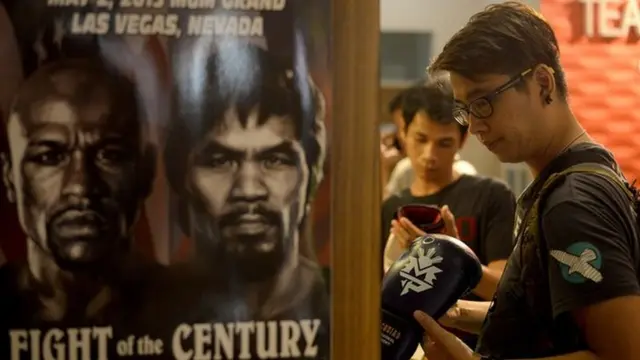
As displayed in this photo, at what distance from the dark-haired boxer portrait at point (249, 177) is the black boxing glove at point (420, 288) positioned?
1.22 feet

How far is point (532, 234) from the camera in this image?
1.09 meters

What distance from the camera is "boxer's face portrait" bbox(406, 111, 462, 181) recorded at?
82.6 inches

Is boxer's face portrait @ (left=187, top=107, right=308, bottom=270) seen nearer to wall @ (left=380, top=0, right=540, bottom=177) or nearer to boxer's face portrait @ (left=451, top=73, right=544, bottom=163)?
boxer's face portrait @ (left=451, top=73, right=544, bottom=163)

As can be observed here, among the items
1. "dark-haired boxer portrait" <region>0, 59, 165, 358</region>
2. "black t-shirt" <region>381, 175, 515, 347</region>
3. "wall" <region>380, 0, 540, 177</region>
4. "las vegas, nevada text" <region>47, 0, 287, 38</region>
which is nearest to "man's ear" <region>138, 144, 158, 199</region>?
"dark-haired boxer portrait" <region>0, 59, 165, 358</region>

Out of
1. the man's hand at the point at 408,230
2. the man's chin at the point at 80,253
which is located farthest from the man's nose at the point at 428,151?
the man's chin at the point at 80,253

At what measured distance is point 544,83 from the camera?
1148 millimetres

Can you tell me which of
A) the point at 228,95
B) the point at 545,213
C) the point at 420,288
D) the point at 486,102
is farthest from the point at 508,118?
the point at 228,95

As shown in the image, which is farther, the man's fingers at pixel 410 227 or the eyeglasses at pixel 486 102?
the man's fingers at pixel 410 227

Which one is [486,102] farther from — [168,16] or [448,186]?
[448,186]

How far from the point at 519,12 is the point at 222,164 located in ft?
2.17

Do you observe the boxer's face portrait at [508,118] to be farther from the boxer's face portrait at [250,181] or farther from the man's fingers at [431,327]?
the boxer's face portrait at [250,181]

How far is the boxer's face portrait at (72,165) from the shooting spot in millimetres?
716

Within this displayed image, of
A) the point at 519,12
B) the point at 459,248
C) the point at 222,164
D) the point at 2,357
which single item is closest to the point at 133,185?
the point at 222,164

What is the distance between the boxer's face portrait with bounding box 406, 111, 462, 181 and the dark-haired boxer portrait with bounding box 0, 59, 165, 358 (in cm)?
144
